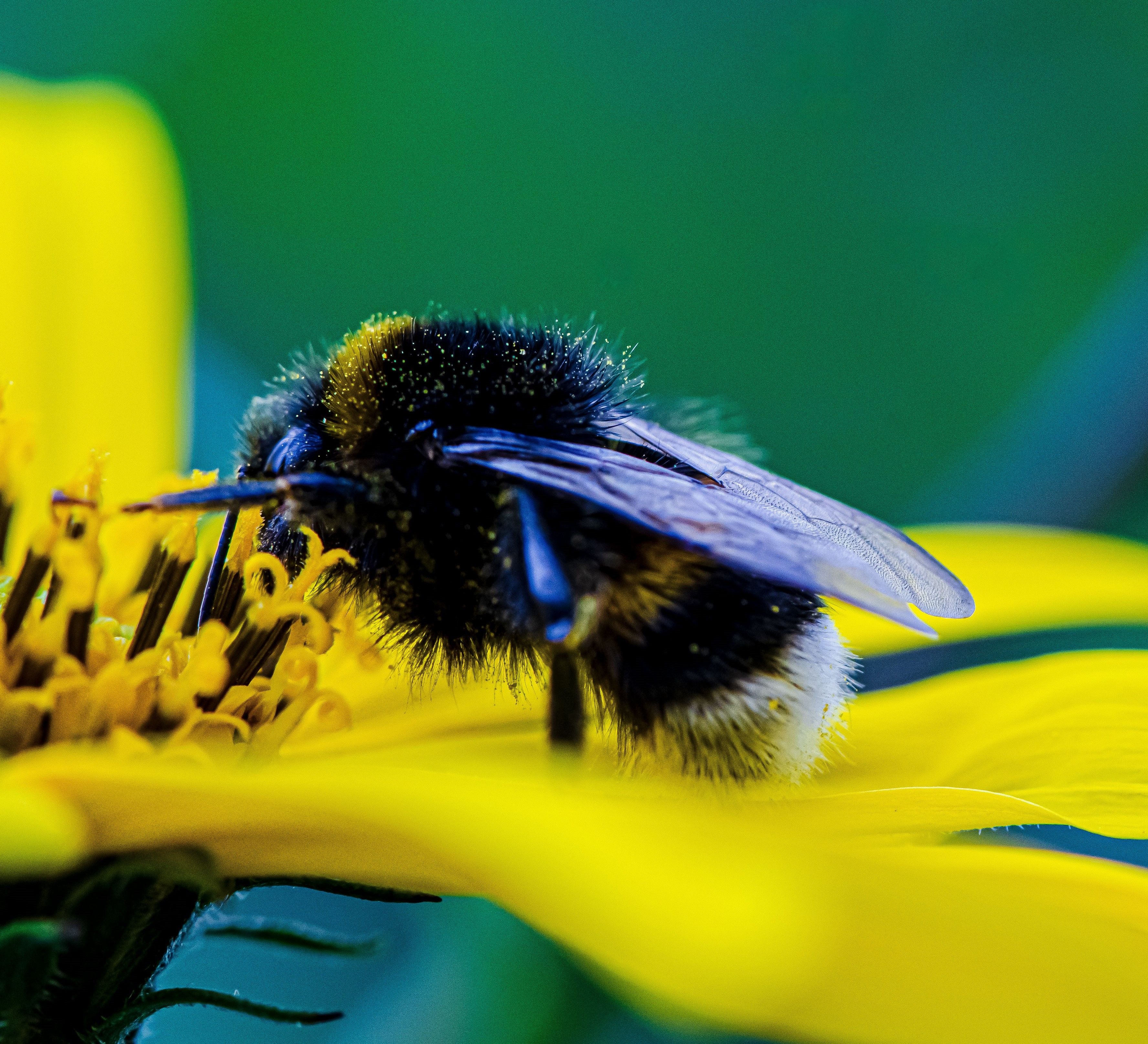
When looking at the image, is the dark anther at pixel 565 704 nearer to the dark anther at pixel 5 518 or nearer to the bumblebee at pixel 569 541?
the bumblebee at pixel 569 541

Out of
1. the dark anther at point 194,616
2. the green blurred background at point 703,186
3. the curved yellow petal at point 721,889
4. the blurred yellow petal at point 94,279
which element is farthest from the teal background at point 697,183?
the curved yellow petal at point 721,889

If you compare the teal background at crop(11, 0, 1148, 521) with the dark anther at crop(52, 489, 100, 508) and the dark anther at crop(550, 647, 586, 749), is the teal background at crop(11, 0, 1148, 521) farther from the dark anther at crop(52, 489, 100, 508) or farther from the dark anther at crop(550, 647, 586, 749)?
the dark anther at crop(550, 647, 586, 749)

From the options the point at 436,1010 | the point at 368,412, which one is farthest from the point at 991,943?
the point at 436,1010

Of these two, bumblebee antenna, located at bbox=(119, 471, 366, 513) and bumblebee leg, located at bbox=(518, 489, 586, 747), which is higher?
bumblebee antenna, located at bbox=(119, 471, 366, 513)

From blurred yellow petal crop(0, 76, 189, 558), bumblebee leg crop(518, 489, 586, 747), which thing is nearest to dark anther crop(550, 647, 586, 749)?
bumblebee leg crop(518, 489, 586, 747)

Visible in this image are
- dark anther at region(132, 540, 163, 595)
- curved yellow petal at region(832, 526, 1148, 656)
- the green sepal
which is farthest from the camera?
curved yellow petal at region(832, 526, 1148, 656)

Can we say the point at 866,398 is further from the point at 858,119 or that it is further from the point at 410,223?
the point at 410,223

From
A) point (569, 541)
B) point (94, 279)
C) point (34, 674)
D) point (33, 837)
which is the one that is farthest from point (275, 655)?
point (94, 279)
